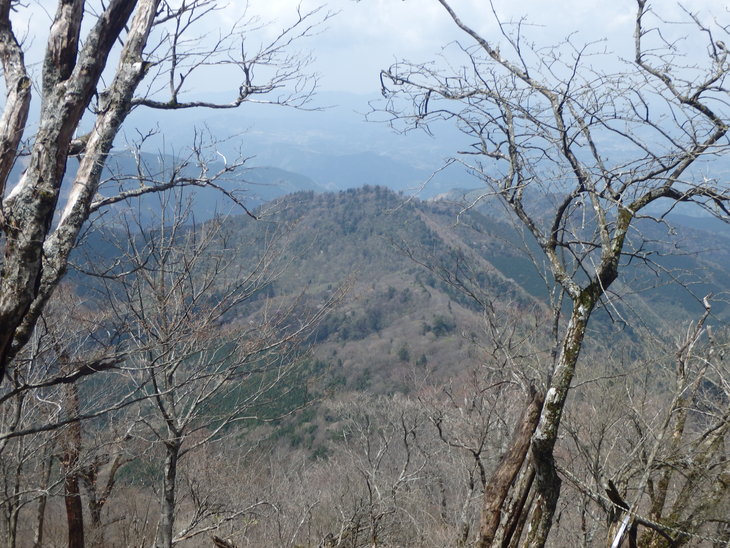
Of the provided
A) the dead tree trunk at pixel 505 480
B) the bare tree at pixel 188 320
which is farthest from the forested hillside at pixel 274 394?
the dead tree trunk at pixel 505 480

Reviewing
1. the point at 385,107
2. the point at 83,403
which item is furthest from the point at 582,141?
the point at 83,403

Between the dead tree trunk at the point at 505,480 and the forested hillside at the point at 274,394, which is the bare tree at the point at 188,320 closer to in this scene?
the forested hillside at the point at 274,394

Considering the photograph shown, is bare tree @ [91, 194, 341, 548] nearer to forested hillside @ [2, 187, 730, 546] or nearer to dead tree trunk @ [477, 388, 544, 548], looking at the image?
forested hillside @ [2, 187, 730, 546]

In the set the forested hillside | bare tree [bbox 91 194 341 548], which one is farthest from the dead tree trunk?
bare tree [bbox 91 194 341 548]

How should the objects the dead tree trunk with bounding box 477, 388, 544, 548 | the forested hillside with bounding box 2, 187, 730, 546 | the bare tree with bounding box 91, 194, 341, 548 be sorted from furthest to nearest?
the bare tree with bounding box 91, 194, 341, 548 < the forested hillside with bounding box 2, 187, 730, 546 < the dead tree trunk with bounding box 477, 388, 544, 548

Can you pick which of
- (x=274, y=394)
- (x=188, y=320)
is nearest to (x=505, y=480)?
(x=188, y=320)

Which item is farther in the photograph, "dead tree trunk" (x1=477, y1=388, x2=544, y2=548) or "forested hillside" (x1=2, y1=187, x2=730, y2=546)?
"forested hillside" (x1=2, y1=187, x2=730, y2=546)

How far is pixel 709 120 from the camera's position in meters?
3.08

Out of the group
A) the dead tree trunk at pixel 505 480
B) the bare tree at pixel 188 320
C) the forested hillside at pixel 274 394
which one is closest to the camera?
the dead tree trunk at pixel 505 480

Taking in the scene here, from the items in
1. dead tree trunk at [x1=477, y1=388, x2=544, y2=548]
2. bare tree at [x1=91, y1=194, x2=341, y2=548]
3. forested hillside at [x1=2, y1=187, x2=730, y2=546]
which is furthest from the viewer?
bare tree at [x1=91, y1=194, x2=341, y2=548]

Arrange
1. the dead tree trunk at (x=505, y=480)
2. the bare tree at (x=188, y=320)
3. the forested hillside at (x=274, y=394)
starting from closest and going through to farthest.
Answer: the dead tree trunk at (x=505, y=480) → the forested hillside at (x=274, y=394) → the bare tree at (x=188, y=320)

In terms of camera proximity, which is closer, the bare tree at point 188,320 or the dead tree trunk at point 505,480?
the dead tree trunk at point 505,480

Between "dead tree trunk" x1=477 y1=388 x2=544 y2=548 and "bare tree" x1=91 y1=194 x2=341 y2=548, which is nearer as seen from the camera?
"dead tree trunk" x1=477 y1=388 x2=544 y2=548

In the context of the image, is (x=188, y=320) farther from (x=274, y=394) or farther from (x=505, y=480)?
(x=274, y=394)
